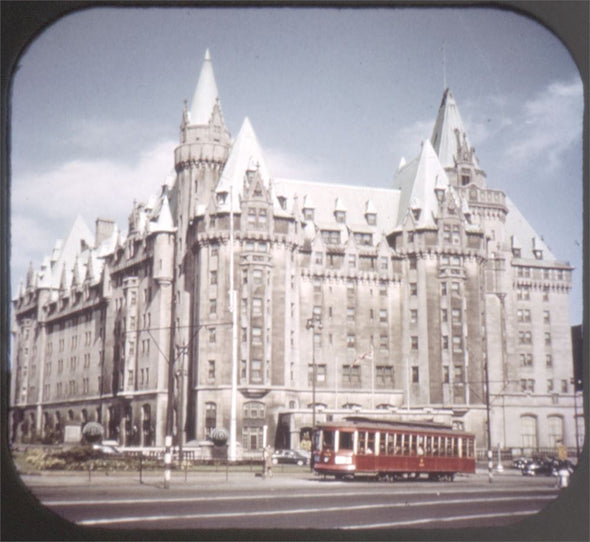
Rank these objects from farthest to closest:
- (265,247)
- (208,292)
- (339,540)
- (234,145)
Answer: (265,247) → (208,292) → (234,145) → (339,540)

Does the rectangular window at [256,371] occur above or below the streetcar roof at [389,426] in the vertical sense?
above

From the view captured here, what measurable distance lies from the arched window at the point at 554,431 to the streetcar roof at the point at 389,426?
93.9 inches

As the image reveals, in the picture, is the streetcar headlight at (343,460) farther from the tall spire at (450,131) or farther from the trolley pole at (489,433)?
the tall spire at (450,131)

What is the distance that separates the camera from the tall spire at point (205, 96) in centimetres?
1397

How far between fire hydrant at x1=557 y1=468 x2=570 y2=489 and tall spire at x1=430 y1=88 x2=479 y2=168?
6.78m

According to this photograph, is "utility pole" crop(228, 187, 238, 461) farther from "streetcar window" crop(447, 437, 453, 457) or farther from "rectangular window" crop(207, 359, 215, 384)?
"streetcar window" crop(447, 437, 453, 457)

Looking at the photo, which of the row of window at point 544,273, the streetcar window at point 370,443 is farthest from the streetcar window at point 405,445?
the row of window at point 544,273

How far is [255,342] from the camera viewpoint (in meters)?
27.4

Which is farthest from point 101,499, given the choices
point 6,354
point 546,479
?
point 546,479

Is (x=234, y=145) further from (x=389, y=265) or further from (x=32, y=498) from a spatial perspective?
(x=32, y=498)

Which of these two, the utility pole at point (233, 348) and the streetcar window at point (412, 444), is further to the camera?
the utility pole at point (233, 348)

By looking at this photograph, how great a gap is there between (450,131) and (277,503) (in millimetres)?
8455

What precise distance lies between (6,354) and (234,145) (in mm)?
10092

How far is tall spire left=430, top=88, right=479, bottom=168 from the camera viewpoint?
15406 millimetres
